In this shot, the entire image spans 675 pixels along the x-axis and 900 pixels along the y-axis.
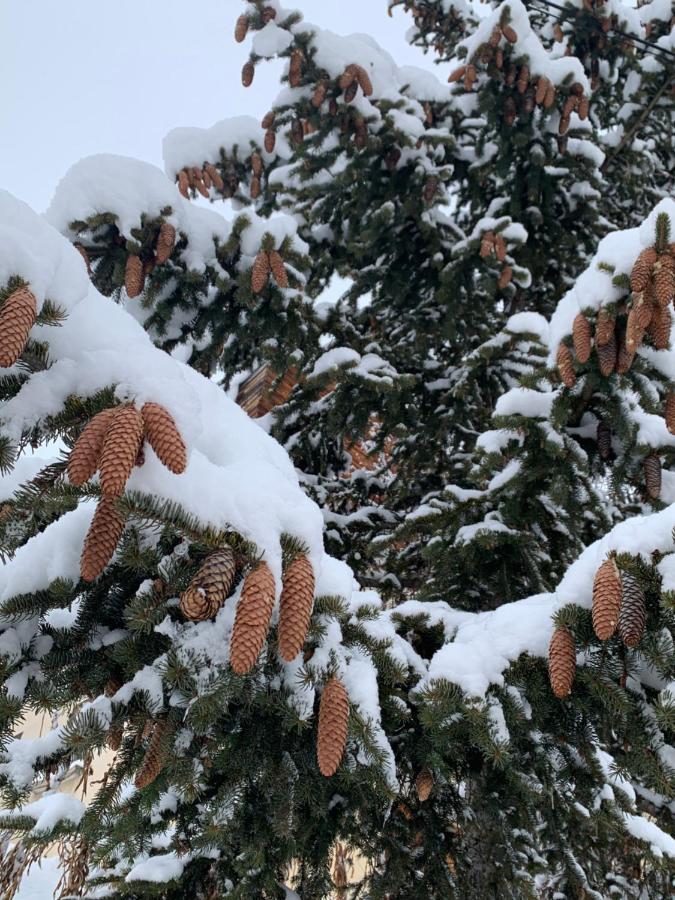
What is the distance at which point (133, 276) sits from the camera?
11.8ft

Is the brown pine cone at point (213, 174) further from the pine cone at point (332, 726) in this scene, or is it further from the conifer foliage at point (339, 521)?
the pine cone at point (332, 726)

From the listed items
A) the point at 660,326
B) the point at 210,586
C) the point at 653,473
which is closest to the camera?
the point at 210,586

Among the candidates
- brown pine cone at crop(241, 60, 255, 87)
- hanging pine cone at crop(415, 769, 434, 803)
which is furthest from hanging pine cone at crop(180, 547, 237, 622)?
brown pine cone at crop(241, 60, 255, 87)

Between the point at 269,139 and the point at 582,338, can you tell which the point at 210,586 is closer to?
the point at 582,338

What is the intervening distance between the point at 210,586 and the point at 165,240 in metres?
2.75

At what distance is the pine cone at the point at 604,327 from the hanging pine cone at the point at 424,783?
6.16ft

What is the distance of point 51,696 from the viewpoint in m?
1.65

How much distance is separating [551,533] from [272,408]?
2.52 meters

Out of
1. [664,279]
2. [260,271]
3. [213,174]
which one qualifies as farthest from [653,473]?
[213,174]

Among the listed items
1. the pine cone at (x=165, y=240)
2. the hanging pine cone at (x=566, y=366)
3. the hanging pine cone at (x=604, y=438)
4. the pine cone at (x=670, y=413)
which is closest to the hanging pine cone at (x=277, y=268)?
the pine cone at (x=165, y=240)

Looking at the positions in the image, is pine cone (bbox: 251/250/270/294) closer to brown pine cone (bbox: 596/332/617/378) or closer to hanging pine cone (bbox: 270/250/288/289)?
hanging pine cone (bbox: 270/250/288/289)

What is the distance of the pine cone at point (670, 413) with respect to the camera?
2781mm

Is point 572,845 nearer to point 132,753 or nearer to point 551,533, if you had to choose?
point 551,533

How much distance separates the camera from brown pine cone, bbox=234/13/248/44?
4.55 metres
